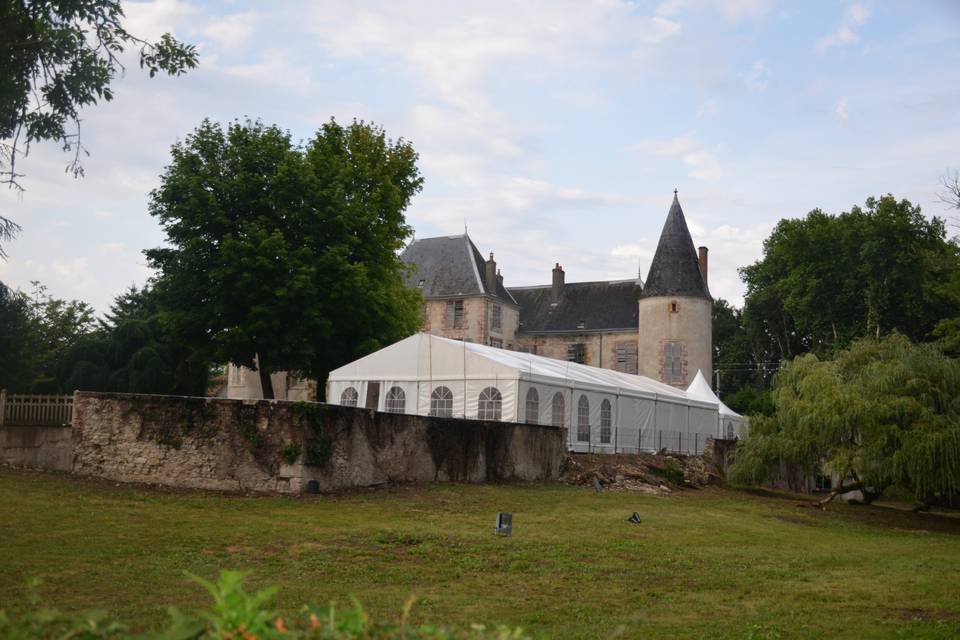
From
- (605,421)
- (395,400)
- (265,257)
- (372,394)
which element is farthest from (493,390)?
(265,257)

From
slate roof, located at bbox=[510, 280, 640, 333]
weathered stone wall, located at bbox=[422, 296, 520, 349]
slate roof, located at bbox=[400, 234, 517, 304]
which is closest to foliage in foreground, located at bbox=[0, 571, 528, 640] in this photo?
weathered stone wall, located at bbox=[422, 296, 520, 349]

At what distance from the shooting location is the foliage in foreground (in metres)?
2.80

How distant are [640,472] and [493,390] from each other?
4746mm

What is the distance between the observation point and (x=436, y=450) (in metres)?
21.8

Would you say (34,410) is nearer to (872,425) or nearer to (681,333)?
(872,425)

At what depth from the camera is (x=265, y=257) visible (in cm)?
2986

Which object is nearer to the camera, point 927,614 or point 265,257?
point 927,614

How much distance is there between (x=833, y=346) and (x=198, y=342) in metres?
33.0

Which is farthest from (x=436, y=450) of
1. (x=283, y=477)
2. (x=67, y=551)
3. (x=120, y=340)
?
(x=120, y=340)

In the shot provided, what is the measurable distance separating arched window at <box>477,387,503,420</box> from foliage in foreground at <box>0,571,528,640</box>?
82.9 ft

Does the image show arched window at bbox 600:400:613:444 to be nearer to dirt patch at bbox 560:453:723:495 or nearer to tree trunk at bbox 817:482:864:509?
dirt patch at bbox 560:453:723:495

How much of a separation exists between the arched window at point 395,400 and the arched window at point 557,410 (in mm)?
4569

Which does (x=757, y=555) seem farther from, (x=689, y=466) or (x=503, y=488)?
(x=689, y=466)

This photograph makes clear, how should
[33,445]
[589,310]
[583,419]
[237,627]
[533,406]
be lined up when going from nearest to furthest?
[237,627] → [33,445] → [533,406] → [583,419] → [589,310]
